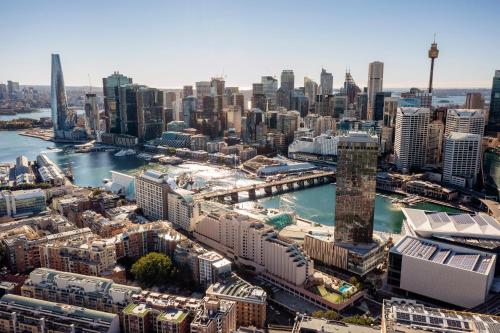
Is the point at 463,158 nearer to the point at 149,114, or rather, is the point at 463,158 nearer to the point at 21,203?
the point at 21,203

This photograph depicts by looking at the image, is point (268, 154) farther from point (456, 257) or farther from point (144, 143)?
point (456, 257)

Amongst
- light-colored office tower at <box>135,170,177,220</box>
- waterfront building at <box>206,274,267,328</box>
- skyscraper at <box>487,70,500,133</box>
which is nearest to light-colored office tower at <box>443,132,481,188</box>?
skyscraper at <box>487,70,500,133</box>

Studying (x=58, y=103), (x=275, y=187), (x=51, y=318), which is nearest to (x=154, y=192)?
(x=51, y=318)

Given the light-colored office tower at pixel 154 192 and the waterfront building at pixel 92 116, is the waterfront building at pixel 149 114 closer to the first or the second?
the waterfront building at pixel 92 116

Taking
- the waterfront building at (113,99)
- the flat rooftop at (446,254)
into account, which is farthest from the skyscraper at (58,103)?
the flat rooftop at (446,254)

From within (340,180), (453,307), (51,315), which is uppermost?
(340,180)

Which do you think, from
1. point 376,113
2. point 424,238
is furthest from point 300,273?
point 376,113
